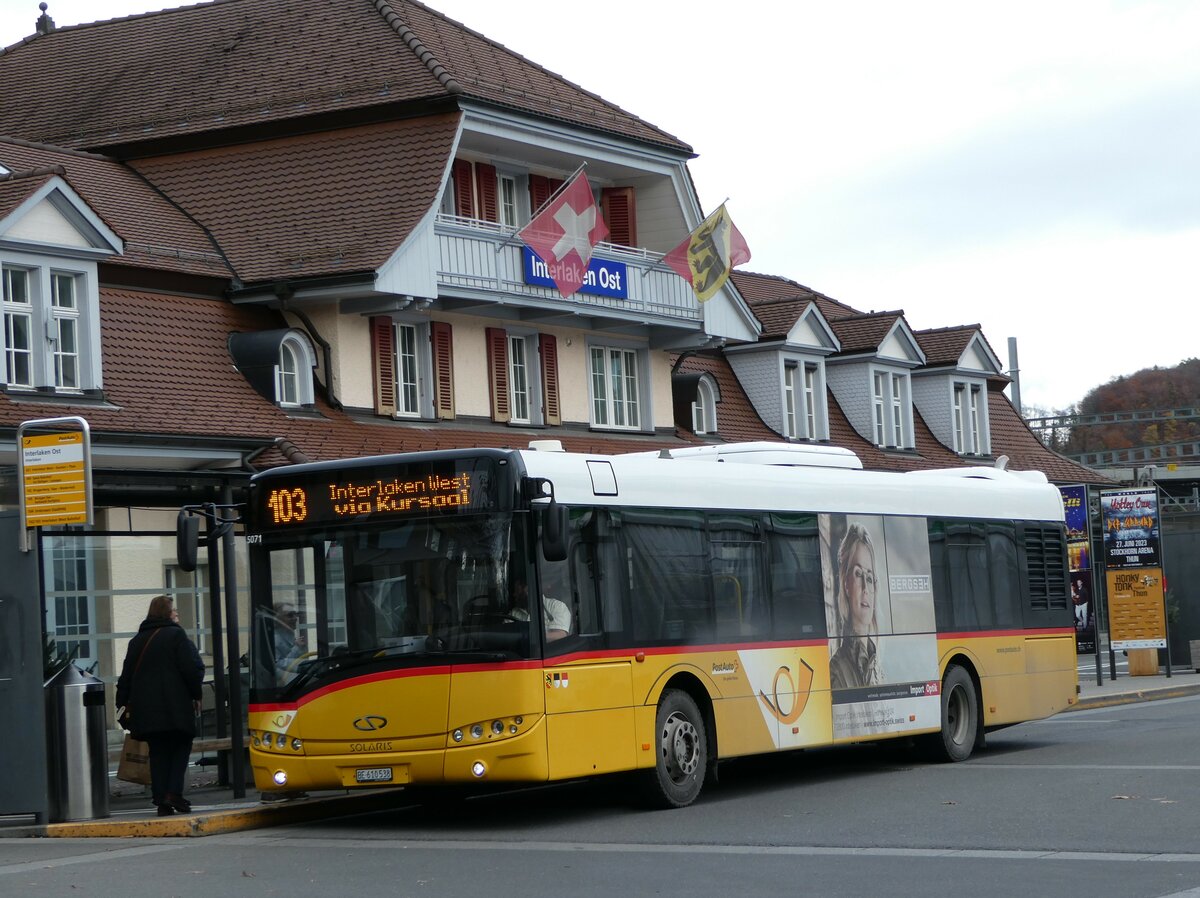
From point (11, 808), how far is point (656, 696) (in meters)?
5.21

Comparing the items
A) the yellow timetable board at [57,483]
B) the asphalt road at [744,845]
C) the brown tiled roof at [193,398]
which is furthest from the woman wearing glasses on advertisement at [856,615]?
the brown tiled roof at [193,398]

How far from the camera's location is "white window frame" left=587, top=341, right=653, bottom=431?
33.2 m

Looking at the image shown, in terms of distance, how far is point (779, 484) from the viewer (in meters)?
17.7

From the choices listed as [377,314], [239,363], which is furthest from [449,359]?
[239,363]

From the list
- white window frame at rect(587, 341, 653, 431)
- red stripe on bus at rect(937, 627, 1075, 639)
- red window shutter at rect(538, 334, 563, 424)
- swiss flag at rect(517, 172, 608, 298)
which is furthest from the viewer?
white window frame at rect(587, 341, 653, 431)

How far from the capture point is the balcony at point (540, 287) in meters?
28.7

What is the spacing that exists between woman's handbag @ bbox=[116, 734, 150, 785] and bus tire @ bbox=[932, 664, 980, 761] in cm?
786

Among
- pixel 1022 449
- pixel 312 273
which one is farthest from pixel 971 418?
pixel 312 273

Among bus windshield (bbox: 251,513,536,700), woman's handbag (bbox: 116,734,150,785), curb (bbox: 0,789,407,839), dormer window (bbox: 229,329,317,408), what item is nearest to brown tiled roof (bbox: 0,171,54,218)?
dormer window (bbox: 229,329,317,408)

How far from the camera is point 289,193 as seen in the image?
2942 cm

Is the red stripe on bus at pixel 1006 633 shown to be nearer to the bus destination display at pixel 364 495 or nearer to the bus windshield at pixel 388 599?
the bus windshield at pixel 388 599

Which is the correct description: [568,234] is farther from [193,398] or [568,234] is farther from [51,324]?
[51,324]

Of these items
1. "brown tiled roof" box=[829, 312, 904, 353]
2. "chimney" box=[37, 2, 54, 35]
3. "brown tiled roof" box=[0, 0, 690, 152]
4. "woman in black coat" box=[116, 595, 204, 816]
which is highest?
"chimney" box=[37, 2, 54, 35]

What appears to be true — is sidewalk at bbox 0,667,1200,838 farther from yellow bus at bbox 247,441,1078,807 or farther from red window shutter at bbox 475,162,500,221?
red window shutter at bbox 475,162,500,221
